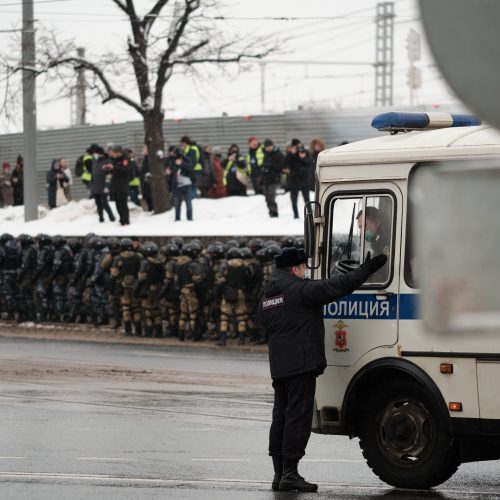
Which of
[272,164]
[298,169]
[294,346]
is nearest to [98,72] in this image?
[272,164]

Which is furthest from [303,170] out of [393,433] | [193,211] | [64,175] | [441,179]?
[441,179]

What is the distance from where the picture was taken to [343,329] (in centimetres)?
907

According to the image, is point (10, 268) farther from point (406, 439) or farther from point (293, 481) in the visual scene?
point (406, 439)

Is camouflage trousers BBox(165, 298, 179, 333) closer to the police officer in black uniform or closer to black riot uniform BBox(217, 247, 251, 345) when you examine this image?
black riot uniform BBox(217, 247, 251, 345)

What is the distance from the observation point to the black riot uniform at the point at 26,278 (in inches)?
1142

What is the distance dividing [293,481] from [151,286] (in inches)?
678

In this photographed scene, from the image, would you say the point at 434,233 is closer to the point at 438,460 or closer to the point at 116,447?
the point at 438,460

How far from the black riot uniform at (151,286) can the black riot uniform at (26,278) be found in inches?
144

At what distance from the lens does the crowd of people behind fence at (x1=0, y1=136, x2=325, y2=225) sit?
29547 mm

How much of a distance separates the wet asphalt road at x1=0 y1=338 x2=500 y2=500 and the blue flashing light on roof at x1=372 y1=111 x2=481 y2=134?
2.34 metres

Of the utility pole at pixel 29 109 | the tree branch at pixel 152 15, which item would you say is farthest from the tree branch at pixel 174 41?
the utility pole at pixel 29 109

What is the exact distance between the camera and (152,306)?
2614 cm

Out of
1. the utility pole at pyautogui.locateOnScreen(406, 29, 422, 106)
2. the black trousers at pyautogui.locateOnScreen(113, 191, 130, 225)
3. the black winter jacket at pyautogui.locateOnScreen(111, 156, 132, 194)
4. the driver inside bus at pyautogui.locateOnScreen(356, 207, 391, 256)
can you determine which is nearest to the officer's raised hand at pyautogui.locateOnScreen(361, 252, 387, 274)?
the driver inside bus at pyautogui.locateOnScreen(356, 207, 391, 256)

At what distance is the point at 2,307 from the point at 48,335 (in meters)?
3.69
